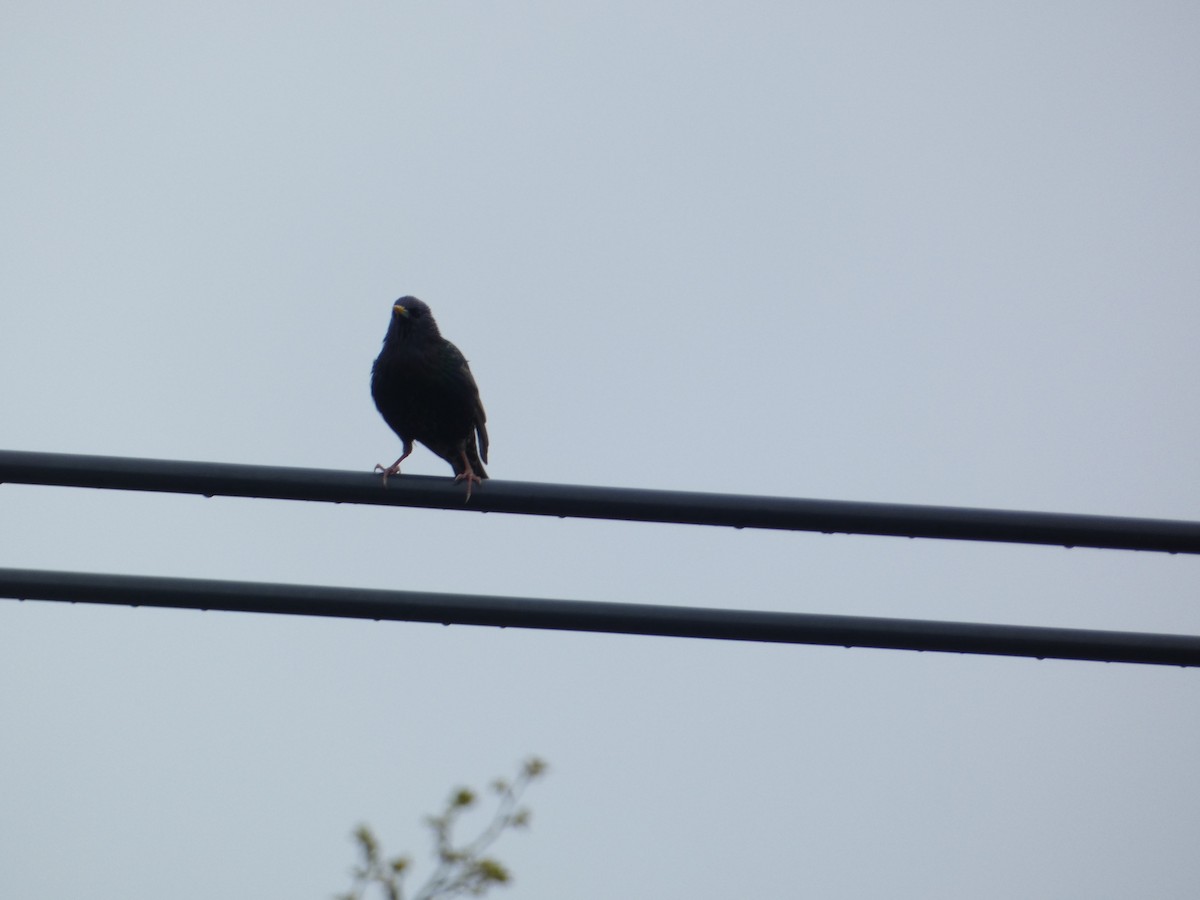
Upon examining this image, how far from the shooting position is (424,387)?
6023mm

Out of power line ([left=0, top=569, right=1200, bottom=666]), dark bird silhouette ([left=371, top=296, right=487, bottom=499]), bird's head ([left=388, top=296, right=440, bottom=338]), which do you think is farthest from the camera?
bird's head ([left=388, top=296, right=440, bottom=338])

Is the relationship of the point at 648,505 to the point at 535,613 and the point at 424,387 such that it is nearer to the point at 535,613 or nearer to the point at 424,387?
the point at 535,613

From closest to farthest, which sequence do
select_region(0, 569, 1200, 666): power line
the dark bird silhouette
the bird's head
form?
select_region(0, 569, 1200, 666): power line → the dark bird silhouette → the bird's head

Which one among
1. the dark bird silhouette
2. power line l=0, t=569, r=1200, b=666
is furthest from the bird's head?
power line l=0, t=569, r=1200, b=666

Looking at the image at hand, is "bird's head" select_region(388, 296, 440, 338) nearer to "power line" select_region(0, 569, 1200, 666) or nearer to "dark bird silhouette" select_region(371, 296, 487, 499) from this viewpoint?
"dark bird silhouette" select_region(371, 296, 487, 499)

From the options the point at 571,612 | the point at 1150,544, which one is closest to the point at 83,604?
the point at 571,612

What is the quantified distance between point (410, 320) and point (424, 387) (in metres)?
0.37

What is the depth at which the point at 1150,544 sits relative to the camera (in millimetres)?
3217

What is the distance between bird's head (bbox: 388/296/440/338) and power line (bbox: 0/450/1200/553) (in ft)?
9.80

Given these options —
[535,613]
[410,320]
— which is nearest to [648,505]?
[535,613]

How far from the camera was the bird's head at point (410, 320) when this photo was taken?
6.17 meters

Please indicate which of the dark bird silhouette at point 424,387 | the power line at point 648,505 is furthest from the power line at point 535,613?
the dark bird silhouette at point 424,387

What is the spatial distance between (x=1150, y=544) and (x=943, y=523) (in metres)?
0.48

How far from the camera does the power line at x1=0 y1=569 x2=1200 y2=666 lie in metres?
3.12
